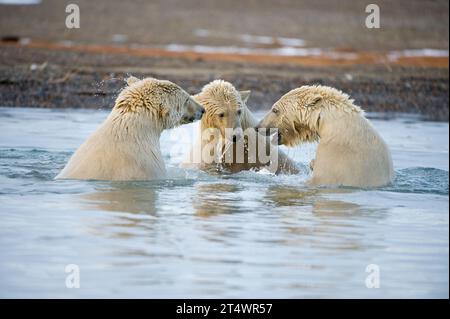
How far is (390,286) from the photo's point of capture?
580cm

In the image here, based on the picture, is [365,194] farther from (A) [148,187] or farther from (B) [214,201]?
(A) [148,187]

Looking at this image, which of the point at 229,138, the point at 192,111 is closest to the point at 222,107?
the point at 229,138

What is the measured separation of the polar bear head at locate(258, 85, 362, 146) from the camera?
8969 millimetres

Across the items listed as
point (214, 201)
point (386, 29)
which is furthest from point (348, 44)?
point (214, 201)

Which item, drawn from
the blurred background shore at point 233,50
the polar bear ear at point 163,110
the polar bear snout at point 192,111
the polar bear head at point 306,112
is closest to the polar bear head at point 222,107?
the polar bear head at point 306,112

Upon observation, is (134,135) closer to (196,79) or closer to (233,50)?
(196,79)

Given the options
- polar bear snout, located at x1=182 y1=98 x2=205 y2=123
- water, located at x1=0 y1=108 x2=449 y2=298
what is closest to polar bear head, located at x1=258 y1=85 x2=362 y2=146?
water, located at x1=0 y1=108 x2=449 y2=298

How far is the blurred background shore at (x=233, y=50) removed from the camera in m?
18.8

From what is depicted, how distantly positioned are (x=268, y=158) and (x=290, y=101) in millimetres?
1149

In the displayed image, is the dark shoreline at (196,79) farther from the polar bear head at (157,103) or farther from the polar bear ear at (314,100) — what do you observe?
the polar bear ear at (314,100)

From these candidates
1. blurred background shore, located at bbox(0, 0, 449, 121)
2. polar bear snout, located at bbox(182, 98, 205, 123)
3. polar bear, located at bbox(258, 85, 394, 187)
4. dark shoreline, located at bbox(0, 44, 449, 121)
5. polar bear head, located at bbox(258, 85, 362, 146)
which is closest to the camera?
polar bear, located at bbox(258, 85, 394, 187)

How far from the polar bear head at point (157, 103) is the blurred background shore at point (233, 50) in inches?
327

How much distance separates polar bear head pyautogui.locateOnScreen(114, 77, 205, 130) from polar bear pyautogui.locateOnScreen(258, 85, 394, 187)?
4.01 feet

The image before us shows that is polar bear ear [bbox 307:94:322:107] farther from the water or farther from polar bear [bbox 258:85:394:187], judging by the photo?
the water
